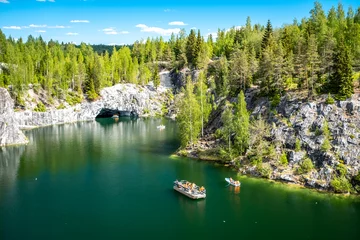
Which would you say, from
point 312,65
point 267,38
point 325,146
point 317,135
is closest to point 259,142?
point 317,135

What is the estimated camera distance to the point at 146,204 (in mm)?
58438

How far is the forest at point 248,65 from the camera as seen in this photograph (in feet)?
260

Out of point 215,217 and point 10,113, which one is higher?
point 10,113

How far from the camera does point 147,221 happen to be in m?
52.1

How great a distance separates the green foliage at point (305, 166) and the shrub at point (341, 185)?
528 centimetres

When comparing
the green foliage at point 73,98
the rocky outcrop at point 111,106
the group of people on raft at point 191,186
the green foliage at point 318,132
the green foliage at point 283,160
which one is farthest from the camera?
the green foliage at point 73,98

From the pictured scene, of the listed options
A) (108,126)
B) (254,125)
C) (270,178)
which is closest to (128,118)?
(108,126)

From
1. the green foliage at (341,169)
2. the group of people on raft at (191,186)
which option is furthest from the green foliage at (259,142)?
the group of people on raft at (191,186)

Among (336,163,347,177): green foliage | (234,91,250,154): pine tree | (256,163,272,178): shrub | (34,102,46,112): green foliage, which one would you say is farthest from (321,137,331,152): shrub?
(34,102,46,112): green foliage

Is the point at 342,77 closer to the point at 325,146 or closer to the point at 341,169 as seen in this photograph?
the point at 325,146

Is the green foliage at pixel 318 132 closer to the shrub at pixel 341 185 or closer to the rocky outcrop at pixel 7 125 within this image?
the shrub at pixel 341 185

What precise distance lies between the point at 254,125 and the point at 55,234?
5111 centimetres

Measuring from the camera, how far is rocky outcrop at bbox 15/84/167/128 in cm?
13962

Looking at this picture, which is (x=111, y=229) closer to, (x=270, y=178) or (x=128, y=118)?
(x=270, y=178)
